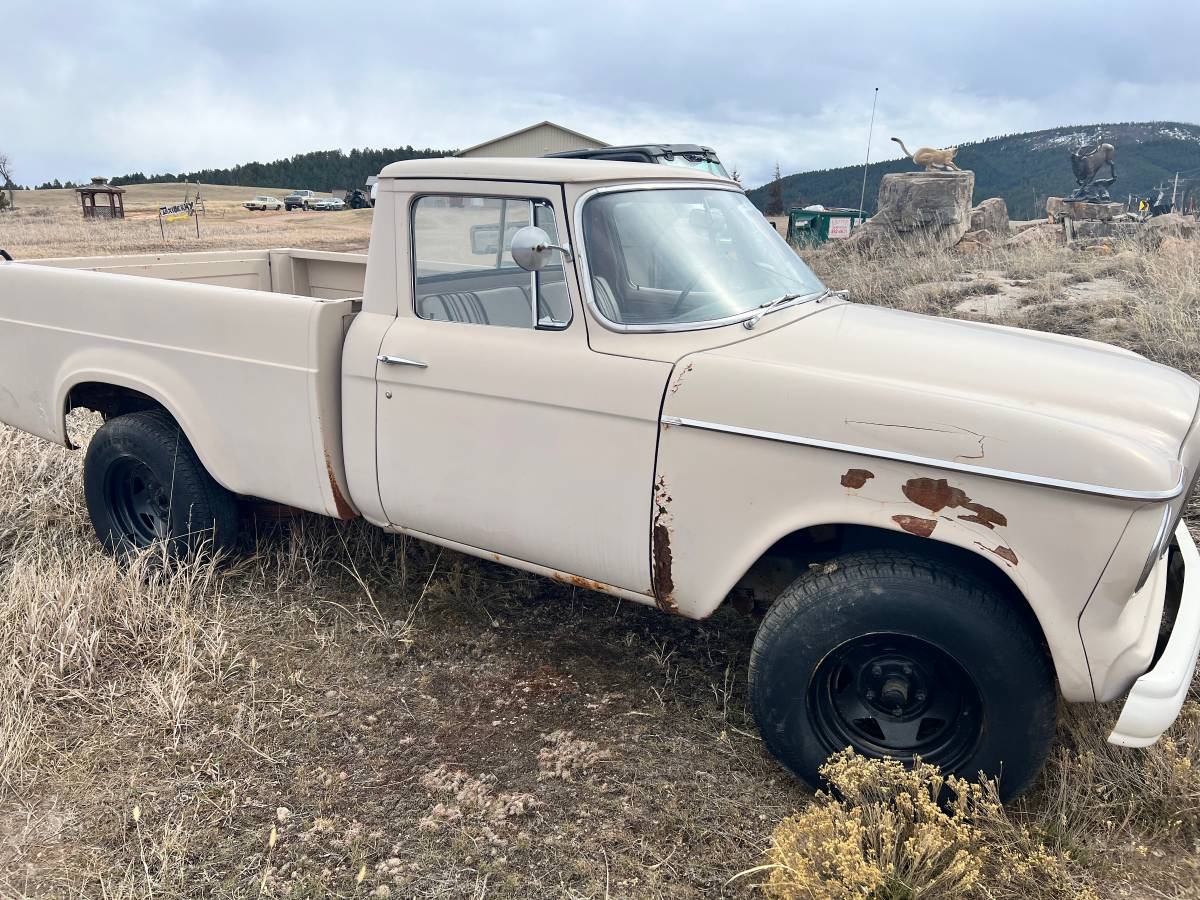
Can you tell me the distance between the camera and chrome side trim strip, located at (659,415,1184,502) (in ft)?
6.78

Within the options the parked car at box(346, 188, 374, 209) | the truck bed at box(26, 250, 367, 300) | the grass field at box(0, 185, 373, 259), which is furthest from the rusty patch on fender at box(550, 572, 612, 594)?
the parked car at box(346, 188, 374, 209)

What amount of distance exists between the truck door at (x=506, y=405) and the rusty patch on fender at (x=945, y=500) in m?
0.78

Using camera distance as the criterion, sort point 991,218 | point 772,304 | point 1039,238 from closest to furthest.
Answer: point 772,304
point 1039,238
point 991,218

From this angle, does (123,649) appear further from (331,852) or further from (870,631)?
(870,631)

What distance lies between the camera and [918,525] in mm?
2312

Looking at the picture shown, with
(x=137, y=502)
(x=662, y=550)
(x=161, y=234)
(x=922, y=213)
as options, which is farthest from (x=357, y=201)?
(x=662, y=550)

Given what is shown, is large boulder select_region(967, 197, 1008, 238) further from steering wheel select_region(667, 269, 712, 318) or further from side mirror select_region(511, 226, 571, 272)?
side mirror select_region(511, 226, 571, 272)

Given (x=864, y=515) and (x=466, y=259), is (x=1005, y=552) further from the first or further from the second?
(x=466, y=259)

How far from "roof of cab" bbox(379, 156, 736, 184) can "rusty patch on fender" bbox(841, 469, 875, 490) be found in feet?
4.36

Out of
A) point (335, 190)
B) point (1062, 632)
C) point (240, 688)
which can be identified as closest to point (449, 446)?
point (240, 688)

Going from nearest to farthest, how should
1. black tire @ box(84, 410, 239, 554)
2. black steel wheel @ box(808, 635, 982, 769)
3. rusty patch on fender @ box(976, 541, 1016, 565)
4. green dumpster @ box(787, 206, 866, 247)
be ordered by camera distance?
rusty patch on fender @ box(976, 541, 1016, 565) < black steel wheel @ box(808, 635, 982, 769) < black tire @ box(84, 410, 239, 554) < green dumpster @ box(787, 206, 866, 247)

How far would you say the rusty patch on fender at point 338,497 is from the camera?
11.0 feet

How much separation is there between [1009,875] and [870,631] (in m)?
0.70

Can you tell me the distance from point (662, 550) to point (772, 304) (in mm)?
1019
